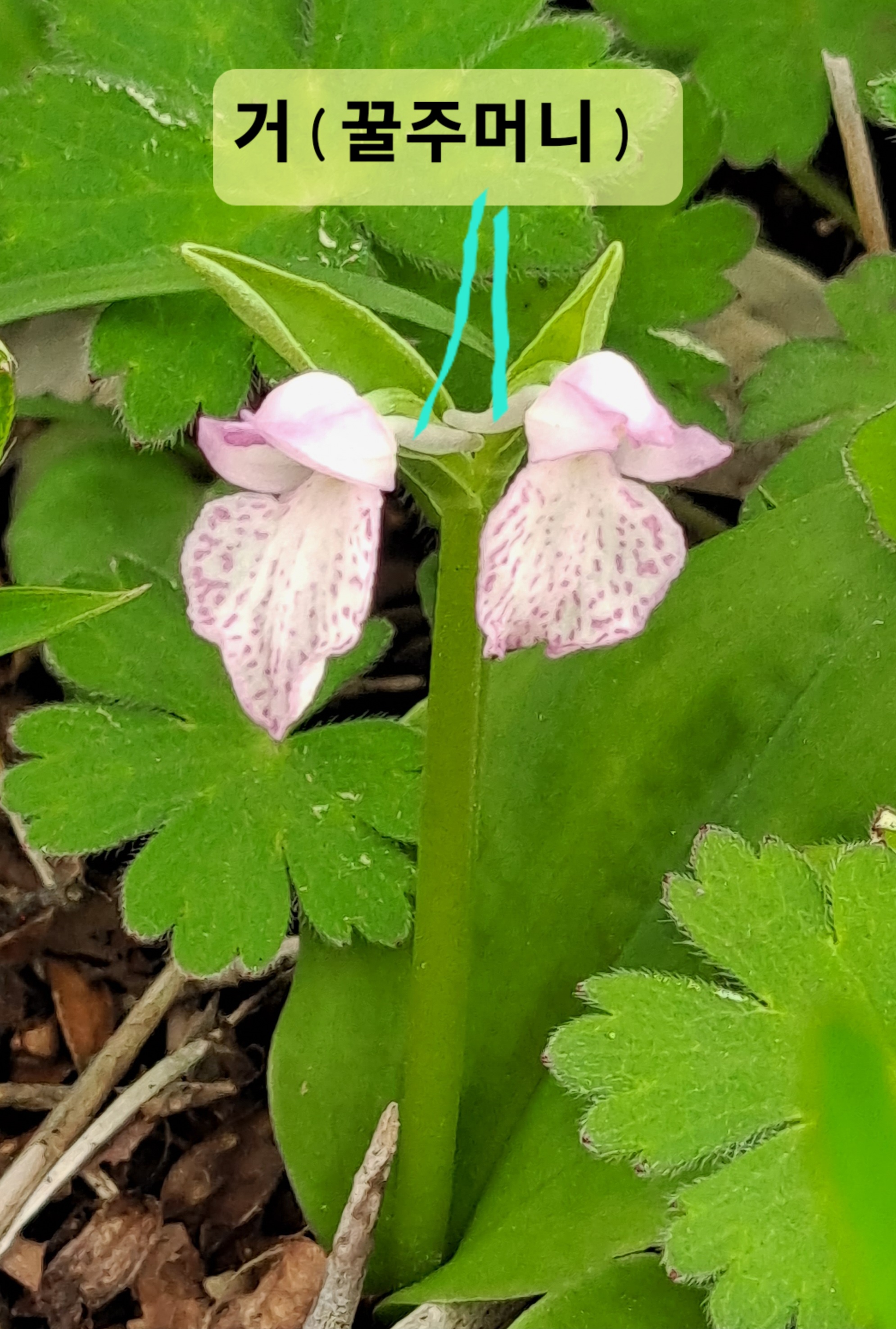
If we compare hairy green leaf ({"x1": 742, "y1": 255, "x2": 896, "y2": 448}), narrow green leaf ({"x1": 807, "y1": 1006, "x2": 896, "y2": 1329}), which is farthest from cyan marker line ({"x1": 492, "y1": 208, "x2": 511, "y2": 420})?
hairy green leaf ({"x1": 742, "y1": 255, "x2": 896, "y2": 448})

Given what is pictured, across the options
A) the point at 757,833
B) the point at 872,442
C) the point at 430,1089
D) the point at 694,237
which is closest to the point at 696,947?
the point at 757,833

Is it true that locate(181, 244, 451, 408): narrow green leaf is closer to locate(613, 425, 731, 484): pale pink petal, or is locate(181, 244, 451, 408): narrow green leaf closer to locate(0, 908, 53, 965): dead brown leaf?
locate(613, 425, 731, 484): pale pink petal

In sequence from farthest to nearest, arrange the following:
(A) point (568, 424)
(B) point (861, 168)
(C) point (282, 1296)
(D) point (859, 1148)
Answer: (B) point (861, 168) → (C) point (282, 1296) → (D) point (859, 1148) → (A) point (568, 424)

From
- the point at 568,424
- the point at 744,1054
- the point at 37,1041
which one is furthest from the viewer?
the point at 37,1041

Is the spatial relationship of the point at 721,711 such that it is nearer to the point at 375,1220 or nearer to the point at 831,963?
the point at 831,963

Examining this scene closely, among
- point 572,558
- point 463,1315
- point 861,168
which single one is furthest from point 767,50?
point 463,1315

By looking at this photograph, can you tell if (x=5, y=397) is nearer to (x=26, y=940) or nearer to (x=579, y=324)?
(x=579, y=324)
